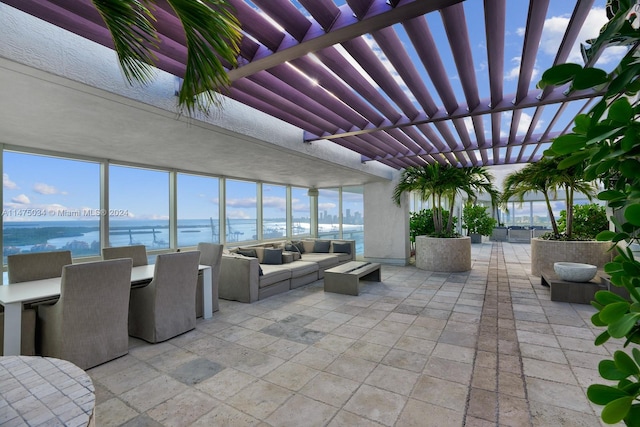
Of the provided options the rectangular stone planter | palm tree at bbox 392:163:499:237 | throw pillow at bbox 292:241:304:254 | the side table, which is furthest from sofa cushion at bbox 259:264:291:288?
the rectangular stone planter

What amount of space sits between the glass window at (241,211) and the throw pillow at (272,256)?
6.05ft

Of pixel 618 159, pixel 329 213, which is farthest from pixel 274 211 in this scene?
pixel 618 159

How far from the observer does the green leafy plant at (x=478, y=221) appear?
13.3 m

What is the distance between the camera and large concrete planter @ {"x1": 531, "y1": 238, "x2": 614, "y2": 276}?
561 centimetres

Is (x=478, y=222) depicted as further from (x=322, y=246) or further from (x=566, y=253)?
(x=322, y=246)

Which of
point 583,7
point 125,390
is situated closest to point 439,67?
point 583,7

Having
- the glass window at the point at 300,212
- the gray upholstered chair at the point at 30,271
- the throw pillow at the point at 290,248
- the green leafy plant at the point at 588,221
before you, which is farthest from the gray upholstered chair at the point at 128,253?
the green leafy plant at the point at 588,221

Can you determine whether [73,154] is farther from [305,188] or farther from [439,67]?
[305,188]

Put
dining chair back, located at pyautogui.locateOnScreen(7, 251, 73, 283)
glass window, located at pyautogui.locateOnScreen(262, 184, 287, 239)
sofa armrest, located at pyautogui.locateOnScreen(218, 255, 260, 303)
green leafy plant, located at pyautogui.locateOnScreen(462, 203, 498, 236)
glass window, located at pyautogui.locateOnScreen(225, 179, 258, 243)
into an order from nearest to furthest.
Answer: dining chair back, located at pyautogui.locateOnScreen(7, 251, 73, 283) < sofa armrest, located at pyautogui.locateOnScreen(218, 255, 260, 303) < glass window, located at pyautogui.locateOnScreen(225, 179, 258, 243) < glass window, located at pyautogui.locateOnScreen(262, 184, 287, 239) < green leafy plant, located at pyautogui.locateOnScreen(462, 203, 498, 236)

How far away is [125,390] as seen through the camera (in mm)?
2479

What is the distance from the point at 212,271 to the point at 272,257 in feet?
6.12

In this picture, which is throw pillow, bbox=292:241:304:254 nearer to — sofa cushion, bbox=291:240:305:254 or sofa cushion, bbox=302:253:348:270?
sofa cushion, bbox=291:240:305:254

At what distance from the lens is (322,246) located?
25.7 ft

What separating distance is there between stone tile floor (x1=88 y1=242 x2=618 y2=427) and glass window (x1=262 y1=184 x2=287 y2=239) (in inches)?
169
